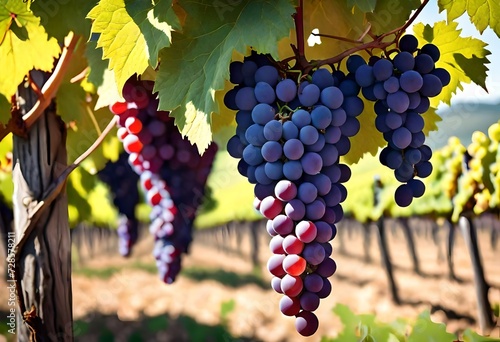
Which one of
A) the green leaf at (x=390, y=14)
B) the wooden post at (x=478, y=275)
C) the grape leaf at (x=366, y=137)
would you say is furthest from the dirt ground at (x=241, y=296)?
the green leaf at (x=390, y=14)

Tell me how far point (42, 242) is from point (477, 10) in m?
0.86

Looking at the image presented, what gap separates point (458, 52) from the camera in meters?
0.93

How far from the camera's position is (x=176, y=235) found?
1.66m

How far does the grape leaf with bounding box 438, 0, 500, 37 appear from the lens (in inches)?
31.4

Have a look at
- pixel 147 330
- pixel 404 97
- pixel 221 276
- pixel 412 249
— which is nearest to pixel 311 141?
pixel 404 97

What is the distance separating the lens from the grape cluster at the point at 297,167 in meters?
0.69

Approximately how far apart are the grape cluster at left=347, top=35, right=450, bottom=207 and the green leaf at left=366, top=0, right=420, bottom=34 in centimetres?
7

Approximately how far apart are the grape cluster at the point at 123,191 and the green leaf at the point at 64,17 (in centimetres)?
243

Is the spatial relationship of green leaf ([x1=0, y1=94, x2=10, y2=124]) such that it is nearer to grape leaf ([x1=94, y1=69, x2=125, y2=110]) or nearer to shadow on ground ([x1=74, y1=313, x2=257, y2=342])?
grape leaf ([x1=94, y1=69, x2=125, y2=110])

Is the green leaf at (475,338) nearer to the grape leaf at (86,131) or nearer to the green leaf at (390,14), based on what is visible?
the green leaf at (390,14)

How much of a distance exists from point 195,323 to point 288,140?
496 centimetres

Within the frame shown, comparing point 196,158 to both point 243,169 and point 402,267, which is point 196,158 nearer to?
point 243,169

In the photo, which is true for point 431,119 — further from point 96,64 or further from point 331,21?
point 96,64

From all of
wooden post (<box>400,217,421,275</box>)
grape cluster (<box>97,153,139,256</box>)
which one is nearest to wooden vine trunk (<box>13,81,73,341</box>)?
grape cluster (<box>97,153,139,256</box>)
